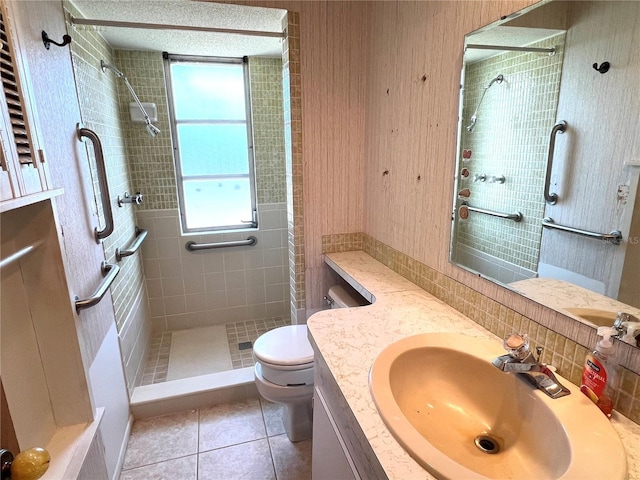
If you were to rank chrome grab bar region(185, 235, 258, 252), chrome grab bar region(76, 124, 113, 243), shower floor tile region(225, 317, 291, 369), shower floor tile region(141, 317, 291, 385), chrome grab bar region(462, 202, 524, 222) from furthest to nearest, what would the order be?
chrome grab bar region(185, 235, 258, 252)
shower floor tile region(225, 317, 291, 369)
shower floor tile region(141, 317, 291, 385)
chrome grab bar region(76, 124, 113, 243)
chrome grab bar region(462, 202, 524, 222)

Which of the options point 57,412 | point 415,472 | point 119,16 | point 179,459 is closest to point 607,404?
point 415,472

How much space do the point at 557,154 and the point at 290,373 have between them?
4.59 feet

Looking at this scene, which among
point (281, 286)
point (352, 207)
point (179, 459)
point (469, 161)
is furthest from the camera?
point (281, 286)

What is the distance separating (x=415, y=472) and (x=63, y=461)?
117cm

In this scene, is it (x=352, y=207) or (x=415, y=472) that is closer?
(x=415, y=472)

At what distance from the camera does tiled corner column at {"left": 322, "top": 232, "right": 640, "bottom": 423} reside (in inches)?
30.9

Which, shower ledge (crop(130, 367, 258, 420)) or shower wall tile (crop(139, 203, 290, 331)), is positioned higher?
shower wall tile (crop(139, 203, 290, 331))

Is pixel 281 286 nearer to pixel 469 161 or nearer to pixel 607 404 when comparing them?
pixel 469 161

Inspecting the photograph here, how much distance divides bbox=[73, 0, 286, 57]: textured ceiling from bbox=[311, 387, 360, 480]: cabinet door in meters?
1.83

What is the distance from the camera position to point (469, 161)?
1.26 m

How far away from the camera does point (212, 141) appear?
289 cm

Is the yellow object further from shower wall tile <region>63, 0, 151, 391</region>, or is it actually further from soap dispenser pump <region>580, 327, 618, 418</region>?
soap dispenser pump <region>580, 327, 618, 418</region>

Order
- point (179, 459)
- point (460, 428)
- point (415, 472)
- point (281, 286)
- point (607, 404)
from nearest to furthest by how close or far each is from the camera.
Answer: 1. point (415, 472)
2. point (607, 404)
3. point (460, 428)
4. point (179, 459)
5. point (281, 286)

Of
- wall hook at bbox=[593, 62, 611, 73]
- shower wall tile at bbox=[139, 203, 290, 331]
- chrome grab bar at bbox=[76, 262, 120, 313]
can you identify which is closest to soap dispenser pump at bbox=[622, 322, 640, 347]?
wall hook at bbox=[593, 62, 611, 73]
